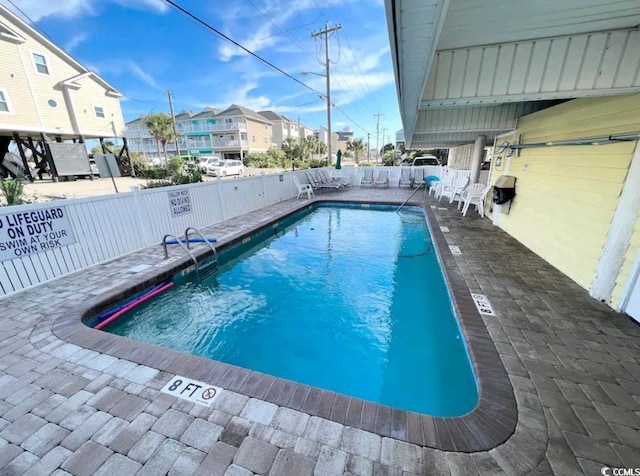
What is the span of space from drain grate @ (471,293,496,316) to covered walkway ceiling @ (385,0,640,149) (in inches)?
93.6

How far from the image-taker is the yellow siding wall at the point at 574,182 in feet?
10.2

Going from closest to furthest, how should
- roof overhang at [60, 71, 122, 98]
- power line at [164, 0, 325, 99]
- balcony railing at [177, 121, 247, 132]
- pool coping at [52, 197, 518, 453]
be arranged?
pool coping at [52, 197, 518, 453] < power line at [164, 0, 325, 99] < roof overhang at [60, 71, 122, 98] < balcony railing at [177, 121, 247, 132]

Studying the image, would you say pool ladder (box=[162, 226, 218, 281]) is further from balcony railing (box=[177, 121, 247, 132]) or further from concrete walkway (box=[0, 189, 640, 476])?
balcony railing (box=[177, 121, 247, 132])

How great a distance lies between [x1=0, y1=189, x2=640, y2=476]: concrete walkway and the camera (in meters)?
1.46

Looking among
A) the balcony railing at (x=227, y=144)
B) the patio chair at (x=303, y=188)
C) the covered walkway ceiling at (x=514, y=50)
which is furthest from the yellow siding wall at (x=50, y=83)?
the covered walkway ceiling at (x=514, y=50)

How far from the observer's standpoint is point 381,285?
453cm

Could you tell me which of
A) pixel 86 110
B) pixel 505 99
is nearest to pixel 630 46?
pixel 505 99

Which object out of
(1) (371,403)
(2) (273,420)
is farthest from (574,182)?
(2) (273,420)

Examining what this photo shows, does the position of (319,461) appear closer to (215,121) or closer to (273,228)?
(273,228)

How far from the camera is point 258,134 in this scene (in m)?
34.6

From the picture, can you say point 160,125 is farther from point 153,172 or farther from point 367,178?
point 367,178

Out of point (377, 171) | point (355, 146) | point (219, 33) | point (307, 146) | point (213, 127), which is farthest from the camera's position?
point (355, 146)

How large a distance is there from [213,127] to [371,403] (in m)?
36.5

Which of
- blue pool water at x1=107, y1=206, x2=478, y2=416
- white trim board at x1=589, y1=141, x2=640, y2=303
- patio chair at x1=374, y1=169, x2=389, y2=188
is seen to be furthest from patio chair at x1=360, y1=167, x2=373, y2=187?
white trim board at x1=589, y1=141, x2=640, y2=303
